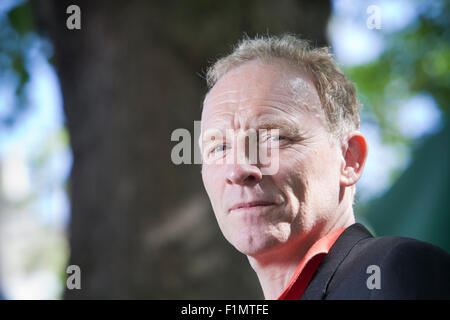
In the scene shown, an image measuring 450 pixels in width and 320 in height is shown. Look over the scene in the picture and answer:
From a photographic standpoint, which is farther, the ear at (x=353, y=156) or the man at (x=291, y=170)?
the ear at (x=353, y=156)

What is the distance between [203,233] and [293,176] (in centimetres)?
214

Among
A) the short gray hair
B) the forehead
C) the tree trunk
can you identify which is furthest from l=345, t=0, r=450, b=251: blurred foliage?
the forehead

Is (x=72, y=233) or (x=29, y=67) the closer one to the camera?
(x=72, y=233)

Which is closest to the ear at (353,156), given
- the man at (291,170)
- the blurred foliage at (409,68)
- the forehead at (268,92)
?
the man at (291,170)

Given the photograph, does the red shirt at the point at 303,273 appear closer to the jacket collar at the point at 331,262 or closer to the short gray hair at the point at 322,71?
the jacket collar at the point at 331,262

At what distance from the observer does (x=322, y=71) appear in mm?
1637

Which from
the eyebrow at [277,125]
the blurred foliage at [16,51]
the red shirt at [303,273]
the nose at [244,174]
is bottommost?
the red shirt at [303,273]

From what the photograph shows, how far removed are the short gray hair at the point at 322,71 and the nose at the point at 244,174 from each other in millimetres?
326

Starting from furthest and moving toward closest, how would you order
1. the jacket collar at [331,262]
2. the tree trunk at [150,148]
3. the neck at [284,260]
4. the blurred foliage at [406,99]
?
the blurred foliage at [406,99]
the tree trunk at [150,148]
the neck at [284,260]
the jacket collar at [331,262]

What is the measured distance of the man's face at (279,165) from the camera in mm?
1461

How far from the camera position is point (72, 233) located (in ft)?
12.2

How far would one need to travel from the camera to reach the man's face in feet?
4.79
